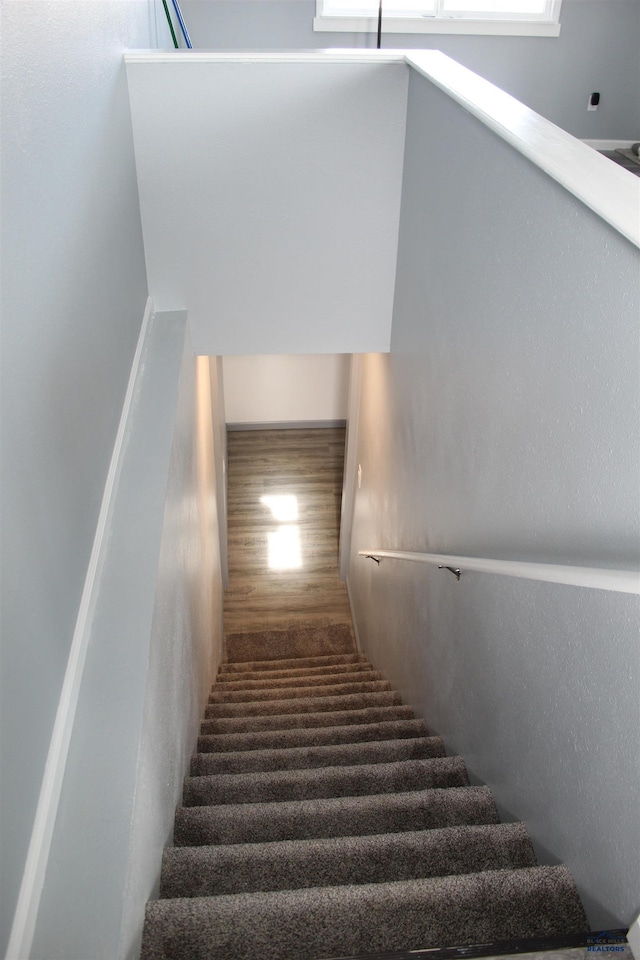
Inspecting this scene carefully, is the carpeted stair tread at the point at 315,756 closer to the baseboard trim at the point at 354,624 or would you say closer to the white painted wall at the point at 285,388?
the baseboard trim at the point at 354,624

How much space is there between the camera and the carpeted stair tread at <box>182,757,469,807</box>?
2518 mm

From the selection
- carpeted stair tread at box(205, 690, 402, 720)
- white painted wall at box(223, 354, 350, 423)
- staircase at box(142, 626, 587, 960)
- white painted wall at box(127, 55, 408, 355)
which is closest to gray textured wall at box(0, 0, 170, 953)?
staircase at box(142, 626, 587, 960)

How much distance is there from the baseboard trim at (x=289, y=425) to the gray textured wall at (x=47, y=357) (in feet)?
21.8

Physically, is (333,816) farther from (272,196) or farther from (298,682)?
(272,196)

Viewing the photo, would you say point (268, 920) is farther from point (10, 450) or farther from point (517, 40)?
point (517, 40)

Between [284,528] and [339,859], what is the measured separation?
6248mm

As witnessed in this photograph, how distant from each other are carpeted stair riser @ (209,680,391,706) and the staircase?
0.82 metres

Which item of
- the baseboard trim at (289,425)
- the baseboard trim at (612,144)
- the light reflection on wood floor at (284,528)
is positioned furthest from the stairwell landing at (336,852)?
the baseboard trim at (289,425)

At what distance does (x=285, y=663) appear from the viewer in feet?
19.9

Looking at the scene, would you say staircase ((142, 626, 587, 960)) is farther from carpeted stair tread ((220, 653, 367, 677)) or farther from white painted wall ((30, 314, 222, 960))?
carpeted stair tread ((220, 653, 367, 677))

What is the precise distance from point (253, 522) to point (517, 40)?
17.6ft

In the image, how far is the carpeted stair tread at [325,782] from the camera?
8.26 feet

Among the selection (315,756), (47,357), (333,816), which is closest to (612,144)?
(315,756)

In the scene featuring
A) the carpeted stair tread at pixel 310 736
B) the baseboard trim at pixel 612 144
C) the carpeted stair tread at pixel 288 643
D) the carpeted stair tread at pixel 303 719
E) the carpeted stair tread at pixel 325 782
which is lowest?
the carpeted stair tread at pixel 288 643
